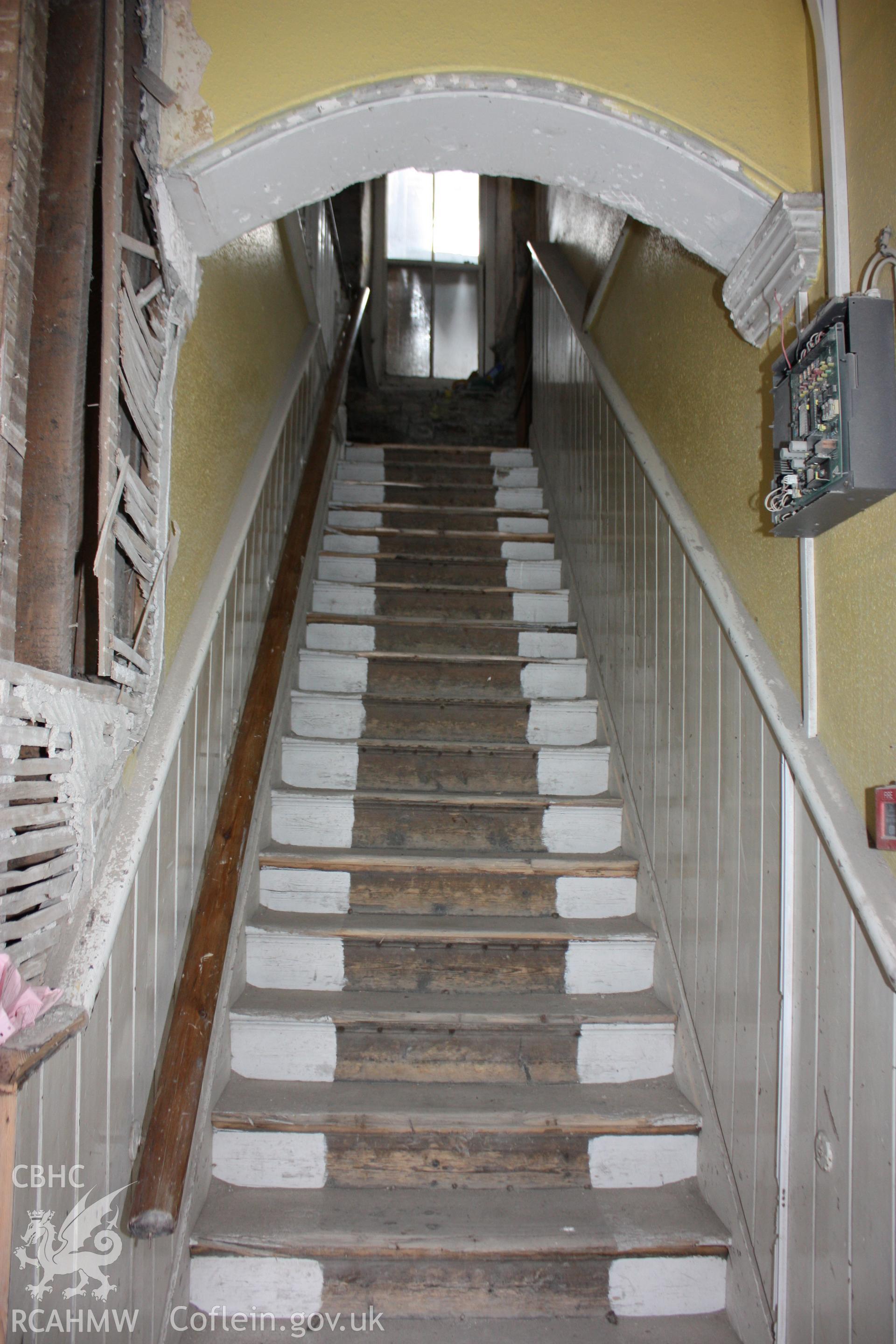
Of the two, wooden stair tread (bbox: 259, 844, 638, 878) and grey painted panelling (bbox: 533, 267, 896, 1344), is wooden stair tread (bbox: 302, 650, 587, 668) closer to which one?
grey painted panelling (bbox: 533, 267, 896, 1344)

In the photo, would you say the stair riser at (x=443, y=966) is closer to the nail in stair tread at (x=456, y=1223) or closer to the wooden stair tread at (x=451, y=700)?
the nail in stair tread at (x=456, y=1223)

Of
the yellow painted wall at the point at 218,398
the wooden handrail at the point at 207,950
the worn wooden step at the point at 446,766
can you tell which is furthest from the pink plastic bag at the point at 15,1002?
the worn wooden step at the point at 446,766

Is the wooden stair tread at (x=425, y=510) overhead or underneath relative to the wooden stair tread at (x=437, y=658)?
overhead

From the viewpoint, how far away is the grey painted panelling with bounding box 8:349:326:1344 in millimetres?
951

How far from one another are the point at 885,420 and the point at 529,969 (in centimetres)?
138

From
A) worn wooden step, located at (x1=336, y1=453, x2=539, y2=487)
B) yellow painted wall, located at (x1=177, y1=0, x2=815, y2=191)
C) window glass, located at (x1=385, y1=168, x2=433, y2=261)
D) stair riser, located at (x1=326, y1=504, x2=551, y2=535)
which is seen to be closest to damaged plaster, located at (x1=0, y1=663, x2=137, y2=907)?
yellow painted wall, located at (x1=177, y1=0, x2=815, y2=191)

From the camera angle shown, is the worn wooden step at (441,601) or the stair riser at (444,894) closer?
the stair riser at (444,894)

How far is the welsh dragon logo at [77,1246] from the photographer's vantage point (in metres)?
0.92

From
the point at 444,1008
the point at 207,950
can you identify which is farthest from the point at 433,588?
the point at 207,950

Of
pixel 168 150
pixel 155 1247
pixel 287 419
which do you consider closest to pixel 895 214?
pixel 168 150

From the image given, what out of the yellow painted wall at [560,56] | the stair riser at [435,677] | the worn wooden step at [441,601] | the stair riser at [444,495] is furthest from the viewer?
the stair riser at [444,495]

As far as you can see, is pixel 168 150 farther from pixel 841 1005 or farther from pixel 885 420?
pixel 841 1005

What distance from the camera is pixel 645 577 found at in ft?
6.77

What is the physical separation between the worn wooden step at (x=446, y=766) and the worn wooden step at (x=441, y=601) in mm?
670
